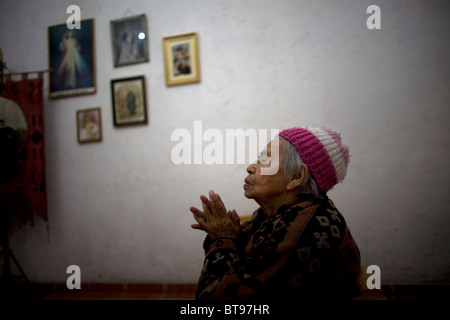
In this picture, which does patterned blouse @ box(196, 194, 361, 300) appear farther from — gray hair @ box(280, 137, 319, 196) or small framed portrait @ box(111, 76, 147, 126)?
small framed portrait @ box(111, 76, 147, 126)

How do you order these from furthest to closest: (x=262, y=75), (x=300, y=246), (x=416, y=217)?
1. (x=262, y=75)
2. (x=416, y=217)
3. (x=300, y=246)

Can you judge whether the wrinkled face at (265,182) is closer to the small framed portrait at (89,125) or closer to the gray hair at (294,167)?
the gray hair at (294,167)

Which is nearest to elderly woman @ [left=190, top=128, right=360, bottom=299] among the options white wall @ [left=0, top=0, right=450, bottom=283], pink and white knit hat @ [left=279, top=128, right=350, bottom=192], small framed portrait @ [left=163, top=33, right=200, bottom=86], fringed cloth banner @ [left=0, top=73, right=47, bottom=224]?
pink and white knit hat @ [left=279, top=128, right=350, bottom=192]

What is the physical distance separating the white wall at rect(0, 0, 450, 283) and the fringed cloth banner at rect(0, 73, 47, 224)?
0.15 metres

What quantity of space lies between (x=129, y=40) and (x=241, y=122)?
1306 mm

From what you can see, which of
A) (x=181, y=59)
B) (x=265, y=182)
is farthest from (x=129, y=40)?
(x=265, y=182)

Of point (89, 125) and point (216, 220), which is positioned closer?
point (216, 220)

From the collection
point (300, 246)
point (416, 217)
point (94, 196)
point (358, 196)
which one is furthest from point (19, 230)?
point (416, 217)

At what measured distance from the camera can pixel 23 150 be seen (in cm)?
244

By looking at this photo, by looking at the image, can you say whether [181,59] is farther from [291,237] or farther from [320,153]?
[291,237]

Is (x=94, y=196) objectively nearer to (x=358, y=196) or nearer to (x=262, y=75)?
(x=262, y=75)

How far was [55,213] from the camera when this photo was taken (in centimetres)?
257

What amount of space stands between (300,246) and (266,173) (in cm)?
35

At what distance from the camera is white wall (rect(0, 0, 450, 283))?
2.01 metres
